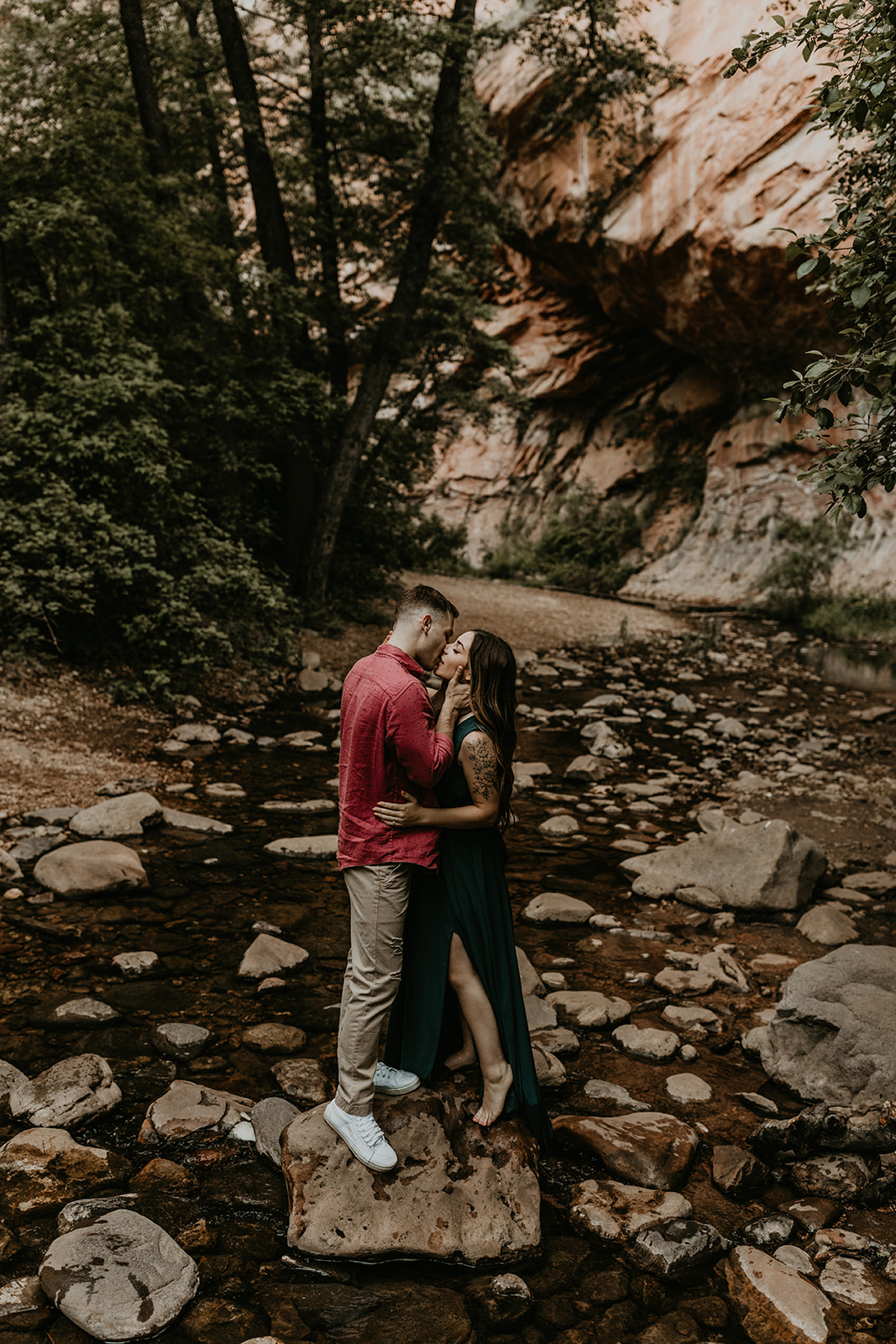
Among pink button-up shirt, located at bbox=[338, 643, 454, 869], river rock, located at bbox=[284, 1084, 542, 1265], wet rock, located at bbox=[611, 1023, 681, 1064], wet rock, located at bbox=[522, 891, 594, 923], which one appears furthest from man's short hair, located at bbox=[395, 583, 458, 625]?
wet rock, located at bbox=[522, 891, 594, 923]

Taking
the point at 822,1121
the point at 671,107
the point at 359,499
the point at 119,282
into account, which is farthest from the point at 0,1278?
the point at 671,107

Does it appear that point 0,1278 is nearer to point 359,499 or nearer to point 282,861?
point 282,861

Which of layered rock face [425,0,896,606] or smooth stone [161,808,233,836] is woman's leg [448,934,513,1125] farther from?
layered rock face [425,0,896,606]

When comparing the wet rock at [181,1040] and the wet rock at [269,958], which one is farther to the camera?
the wet rock at [269,958]

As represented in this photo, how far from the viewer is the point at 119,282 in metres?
9.56

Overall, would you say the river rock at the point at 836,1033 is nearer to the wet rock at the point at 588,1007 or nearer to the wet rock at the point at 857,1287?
the wet rock at the point at 588,1007

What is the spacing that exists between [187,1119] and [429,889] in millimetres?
A: 1277

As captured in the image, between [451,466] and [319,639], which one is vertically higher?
[451,466]

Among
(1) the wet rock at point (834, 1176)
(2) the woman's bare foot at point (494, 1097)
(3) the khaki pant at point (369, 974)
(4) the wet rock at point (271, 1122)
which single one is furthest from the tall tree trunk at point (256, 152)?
(1) the wet rock at point (834, 1176)

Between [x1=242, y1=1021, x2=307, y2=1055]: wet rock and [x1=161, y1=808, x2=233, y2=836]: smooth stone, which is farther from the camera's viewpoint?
[x1=161, y1=808, x2=233, y2=836]: smooth stone

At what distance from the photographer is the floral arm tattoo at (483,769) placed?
2996 mm

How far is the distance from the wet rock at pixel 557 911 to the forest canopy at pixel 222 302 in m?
4.93

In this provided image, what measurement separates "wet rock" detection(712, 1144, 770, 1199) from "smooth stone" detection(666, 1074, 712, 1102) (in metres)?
0.41

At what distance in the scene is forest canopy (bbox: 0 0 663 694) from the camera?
28.7ft
